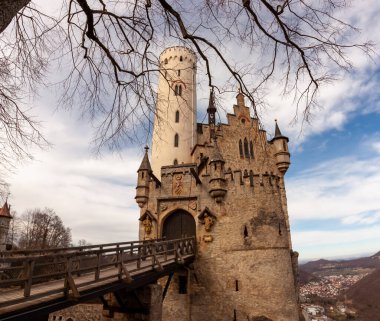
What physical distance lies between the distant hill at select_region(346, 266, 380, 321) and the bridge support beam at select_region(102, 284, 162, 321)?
221 feet

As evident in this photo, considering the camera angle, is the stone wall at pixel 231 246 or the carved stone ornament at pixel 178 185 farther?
the carved stone ornament at pixel 178 185

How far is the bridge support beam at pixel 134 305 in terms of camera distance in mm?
9711

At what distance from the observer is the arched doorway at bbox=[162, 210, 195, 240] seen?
17.5m

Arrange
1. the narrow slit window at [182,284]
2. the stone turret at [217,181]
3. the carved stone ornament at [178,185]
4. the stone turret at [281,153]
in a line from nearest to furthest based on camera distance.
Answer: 1. the narrow slit window at [182,284]
2. the stone turret at [217,181]
3. the carved stone ornament at [178,185]
4. the stone turret at [281,153]

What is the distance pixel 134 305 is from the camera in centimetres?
997

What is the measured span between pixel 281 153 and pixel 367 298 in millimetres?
74592

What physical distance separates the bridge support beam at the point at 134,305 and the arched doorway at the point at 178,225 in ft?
24.1

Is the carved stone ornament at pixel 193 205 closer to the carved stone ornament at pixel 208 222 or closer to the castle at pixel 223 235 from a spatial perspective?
the castle at pixel 223 235

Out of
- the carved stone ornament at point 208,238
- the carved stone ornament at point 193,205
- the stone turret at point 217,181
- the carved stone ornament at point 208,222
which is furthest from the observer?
the carved stone ornament at point 193,205

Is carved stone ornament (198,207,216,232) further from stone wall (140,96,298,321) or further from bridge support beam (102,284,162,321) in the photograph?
bridge support beam (102,284,162,321)

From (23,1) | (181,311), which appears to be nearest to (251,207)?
(181,311)

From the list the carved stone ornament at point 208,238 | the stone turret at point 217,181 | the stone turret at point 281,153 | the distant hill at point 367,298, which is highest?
the stone turret at point 281,153

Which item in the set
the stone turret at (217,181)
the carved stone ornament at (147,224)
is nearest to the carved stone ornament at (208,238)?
the stone turret at (217,181)

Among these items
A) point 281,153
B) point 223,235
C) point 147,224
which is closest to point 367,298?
point 281,153
